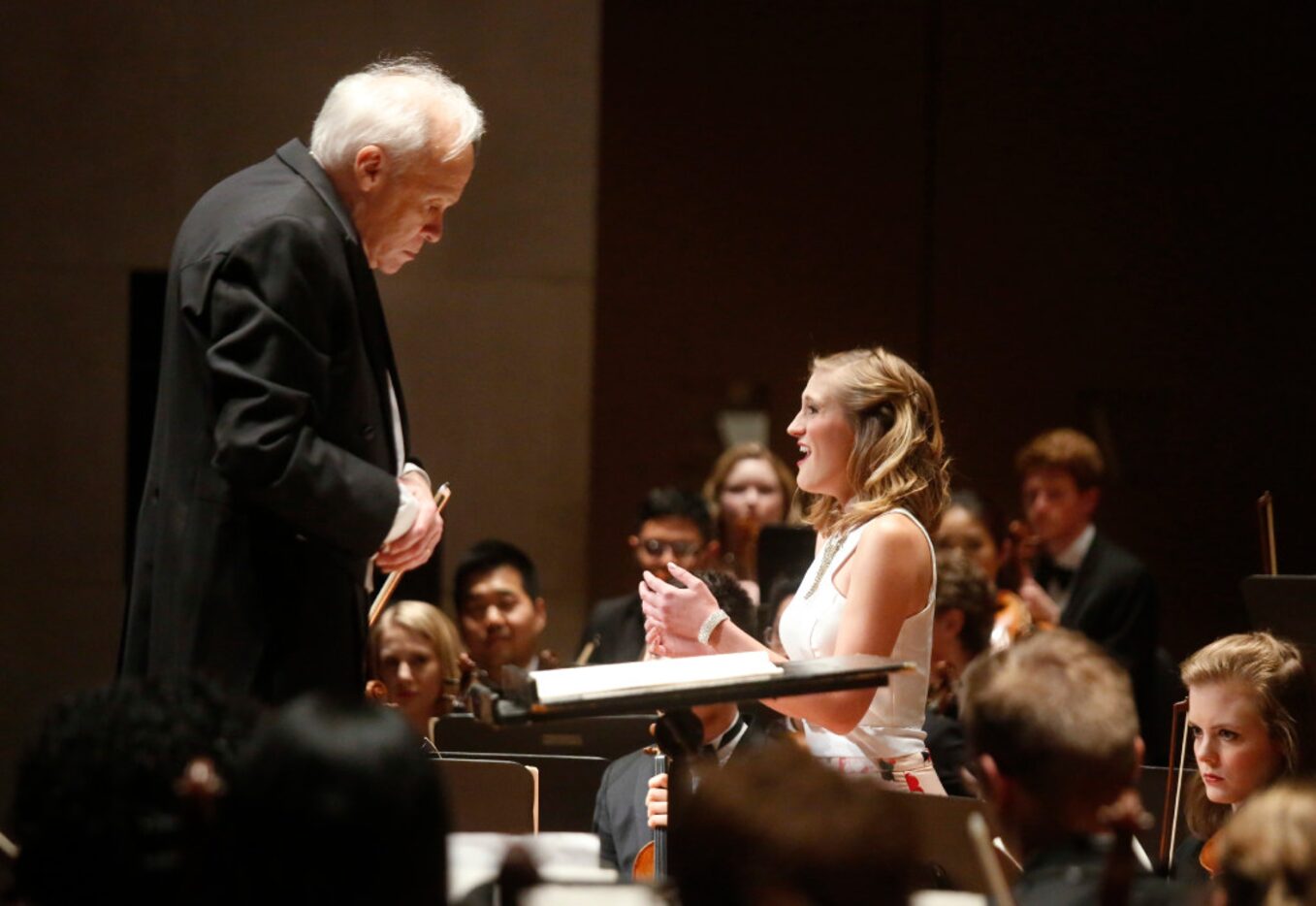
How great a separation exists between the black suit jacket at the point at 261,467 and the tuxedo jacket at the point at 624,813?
1.14m

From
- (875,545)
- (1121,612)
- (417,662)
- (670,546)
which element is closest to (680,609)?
(875,545)

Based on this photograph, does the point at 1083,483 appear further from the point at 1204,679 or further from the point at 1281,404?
the point at 1204,679

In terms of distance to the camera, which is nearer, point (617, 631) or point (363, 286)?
point (363, 286)

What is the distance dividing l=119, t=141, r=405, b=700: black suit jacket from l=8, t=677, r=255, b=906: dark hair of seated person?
0.58m

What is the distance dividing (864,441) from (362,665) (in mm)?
1011

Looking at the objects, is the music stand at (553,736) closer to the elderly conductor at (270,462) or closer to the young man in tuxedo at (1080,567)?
the elderly conductor at (270,462)

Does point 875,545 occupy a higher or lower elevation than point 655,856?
higher

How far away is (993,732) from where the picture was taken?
5.85ft

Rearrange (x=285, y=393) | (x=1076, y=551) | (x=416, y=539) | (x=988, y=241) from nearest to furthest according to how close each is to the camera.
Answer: (x=285, y=393)
(x=416, y=539)
(x=1076, y=551)
(x=988, y=241)

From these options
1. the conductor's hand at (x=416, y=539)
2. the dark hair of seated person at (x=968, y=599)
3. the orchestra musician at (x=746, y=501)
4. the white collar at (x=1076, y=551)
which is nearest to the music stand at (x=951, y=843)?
the conductor's hand at (x=416, y=539)

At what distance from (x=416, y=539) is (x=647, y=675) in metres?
0.43

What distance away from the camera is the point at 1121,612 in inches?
200

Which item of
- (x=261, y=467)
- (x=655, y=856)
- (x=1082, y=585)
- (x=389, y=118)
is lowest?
(x=655, y=856)

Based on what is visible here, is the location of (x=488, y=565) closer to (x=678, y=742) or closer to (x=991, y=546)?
(x=991, y=546)
